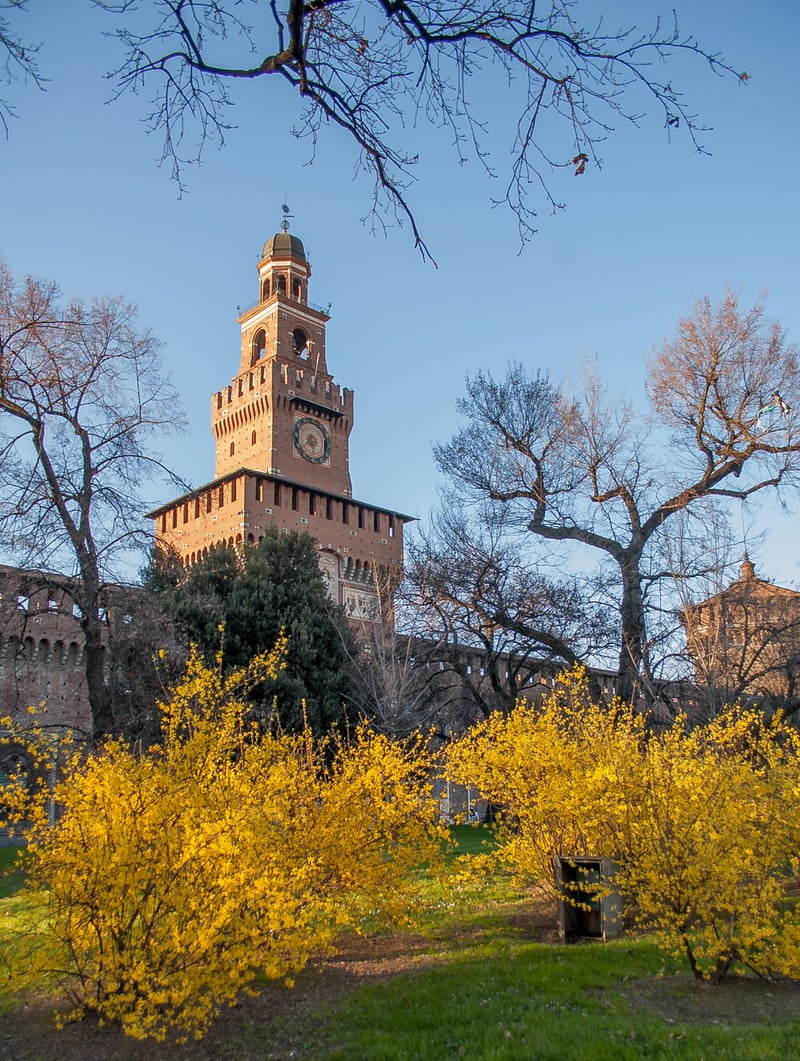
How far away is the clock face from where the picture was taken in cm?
4297

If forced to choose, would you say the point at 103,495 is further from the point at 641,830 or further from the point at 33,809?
the point at 641,830

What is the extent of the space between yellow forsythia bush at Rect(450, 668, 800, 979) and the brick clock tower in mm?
27533

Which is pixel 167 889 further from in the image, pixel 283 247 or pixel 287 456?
pixel 283 247

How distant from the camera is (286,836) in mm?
7516

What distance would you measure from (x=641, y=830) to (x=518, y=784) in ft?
6.94

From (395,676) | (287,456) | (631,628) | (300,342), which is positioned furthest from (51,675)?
(300,342)

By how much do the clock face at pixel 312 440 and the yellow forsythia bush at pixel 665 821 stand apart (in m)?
33.7

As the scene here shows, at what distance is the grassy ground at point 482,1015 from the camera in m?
5.39

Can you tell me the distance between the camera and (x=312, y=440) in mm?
43812

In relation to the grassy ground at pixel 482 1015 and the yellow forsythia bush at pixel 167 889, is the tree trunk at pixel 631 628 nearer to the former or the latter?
the grassy ground at pixel 482 1015

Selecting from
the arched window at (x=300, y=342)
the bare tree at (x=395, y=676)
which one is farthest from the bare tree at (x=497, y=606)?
the arched window at (x=300, y=342)

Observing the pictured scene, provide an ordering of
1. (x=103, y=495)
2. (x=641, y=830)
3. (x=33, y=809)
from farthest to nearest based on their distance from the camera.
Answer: (x=103, y=495), (x=641, y=830), (x=33, y=809)

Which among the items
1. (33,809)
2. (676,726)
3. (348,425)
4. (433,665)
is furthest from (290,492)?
(33,809)

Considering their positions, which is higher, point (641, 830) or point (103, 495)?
point (103, 495)
